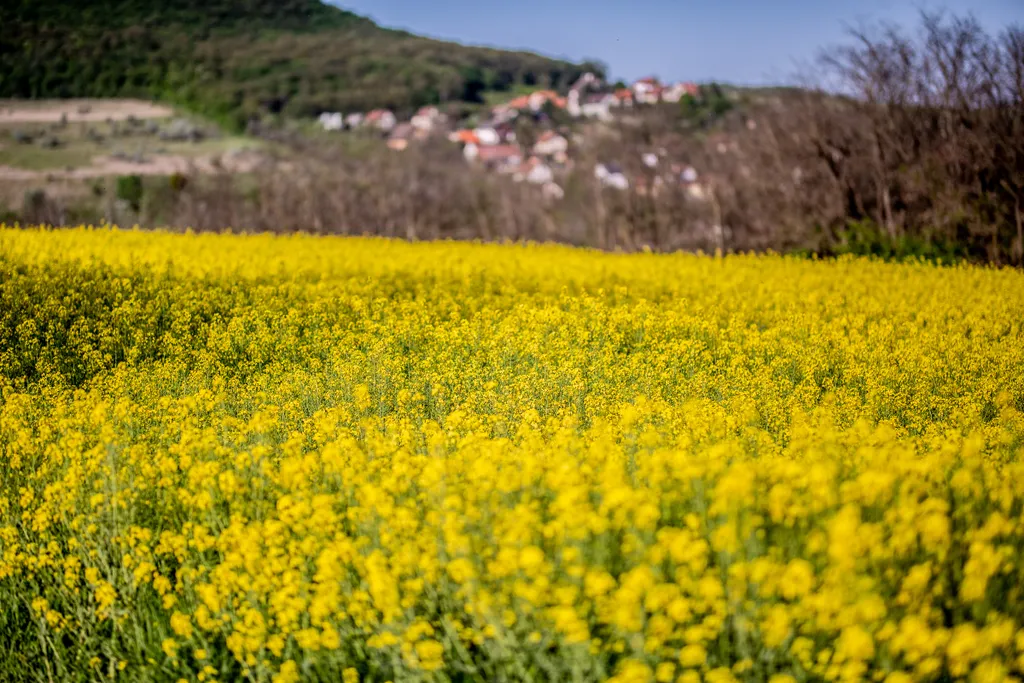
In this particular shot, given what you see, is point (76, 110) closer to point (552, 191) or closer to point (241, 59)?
point (241, 59)

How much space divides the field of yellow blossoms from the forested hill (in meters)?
41.9

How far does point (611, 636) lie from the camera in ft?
12.3

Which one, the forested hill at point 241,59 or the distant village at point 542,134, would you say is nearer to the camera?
the distant village at point 542,134

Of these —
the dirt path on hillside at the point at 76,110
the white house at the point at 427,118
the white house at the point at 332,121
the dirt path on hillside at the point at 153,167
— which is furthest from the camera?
the white house at the point at 332,121

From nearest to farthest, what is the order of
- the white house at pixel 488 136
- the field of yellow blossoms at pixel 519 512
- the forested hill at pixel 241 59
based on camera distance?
the field of yellow blossoms at pixel 519 512, the forested hill at pixel 241 59, the white house at pixel 488 136

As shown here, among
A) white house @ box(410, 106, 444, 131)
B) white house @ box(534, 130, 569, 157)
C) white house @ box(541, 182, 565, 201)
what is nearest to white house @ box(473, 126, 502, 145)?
white house @ box(410, 106, 444, 131)

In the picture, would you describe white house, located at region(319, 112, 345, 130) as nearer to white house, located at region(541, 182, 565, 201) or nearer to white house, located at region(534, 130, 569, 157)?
white house, located at region(534, 130, 569, 157)

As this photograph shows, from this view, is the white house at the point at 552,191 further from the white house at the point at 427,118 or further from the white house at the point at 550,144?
the white house at the point at 427,118

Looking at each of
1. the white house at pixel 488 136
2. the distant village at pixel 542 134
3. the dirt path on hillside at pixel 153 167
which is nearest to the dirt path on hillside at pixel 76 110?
the dirt path on hillside at pixel 153 167

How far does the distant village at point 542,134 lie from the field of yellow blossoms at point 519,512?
94.9 feet

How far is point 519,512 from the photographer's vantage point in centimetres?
404

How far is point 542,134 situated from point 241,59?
24.5m

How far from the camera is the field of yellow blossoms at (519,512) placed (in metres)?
3.50

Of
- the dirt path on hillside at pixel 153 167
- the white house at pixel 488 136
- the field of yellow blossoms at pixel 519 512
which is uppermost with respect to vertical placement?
the white house at pixel 488 136
